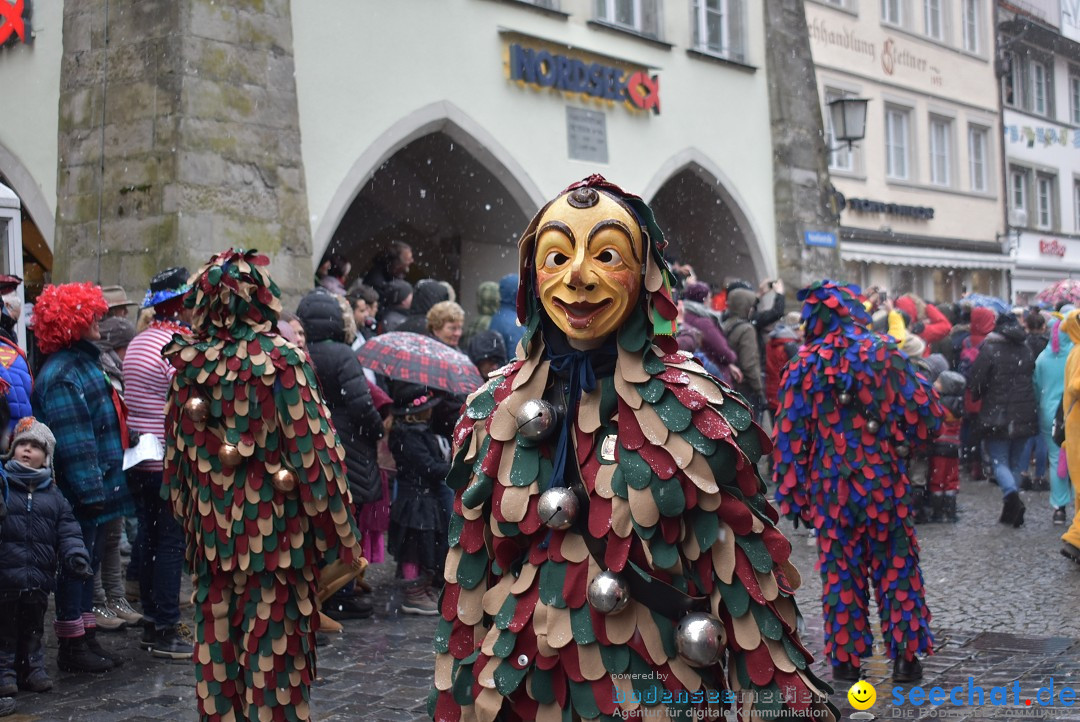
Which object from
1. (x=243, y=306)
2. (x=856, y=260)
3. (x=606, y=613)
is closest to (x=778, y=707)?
(x=606, y=613)

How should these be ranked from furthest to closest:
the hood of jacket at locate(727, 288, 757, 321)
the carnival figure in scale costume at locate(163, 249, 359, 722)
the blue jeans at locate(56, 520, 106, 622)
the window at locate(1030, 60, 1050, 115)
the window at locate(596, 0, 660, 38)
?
the window at locate(1030, 60, 1050, 115), the window at locate(596, 0, 660, 38), the hood of jacket at locate(727, 288, 757, 321), the blue jeans at locate(56, 520, 106, 622), the carnival figure in scale costume at locate(163, 249, 359, 722)

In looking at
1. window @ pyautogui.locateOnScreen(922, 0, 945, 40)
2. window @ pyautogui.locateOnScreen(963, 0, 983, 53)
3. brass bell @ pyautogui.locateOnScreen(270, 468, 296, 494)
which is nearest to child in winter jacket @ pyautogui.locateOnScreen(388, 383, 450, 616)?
brass bell @ pyautogui.locateOnScreen(270, 468, 296, 494)

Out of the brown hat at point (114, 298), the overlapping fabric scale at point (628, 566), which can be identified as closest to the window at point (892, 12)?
the brown hat at point (114, 298)

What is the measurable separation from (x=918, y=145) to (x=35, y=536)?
2262 centimetres

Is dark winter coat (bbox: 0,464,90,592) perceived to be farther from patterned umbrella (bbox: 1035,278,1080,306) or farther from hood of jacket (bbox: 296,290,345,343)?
patterned umbrella (bbox: 1035,278,1080,306)

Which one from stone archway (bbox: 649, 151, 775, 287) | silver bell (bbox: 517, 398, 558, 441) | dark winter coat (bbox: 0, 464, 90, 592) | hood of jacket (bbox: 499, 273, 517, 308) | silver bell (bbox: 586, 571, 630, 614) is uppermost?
stone archway (bbox: 649, 151, 775, 287)

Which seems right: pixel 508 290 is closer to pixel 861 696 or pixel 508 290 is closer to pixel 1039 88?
pixel 861 696

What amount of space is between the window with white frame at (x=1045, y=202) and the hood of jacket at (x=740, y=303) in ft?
71.8

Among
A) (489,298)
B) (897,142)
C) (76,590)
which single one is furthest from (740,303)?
(897,142)

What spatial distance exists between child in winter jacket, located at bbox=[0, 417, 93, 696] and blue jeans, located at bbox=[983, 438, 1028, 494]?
313 inches

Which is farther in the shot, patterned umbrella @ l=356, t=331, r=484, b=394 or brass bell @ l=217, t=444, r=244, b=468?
patterned umbrella @ l=356, t=331, r=484, b=394

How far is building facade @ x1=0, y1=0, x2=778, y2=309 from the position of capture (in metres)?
9.96

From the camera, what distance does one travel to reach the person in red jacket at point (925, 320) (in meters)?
14.0

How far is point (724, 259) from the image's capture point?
61.0 ft
